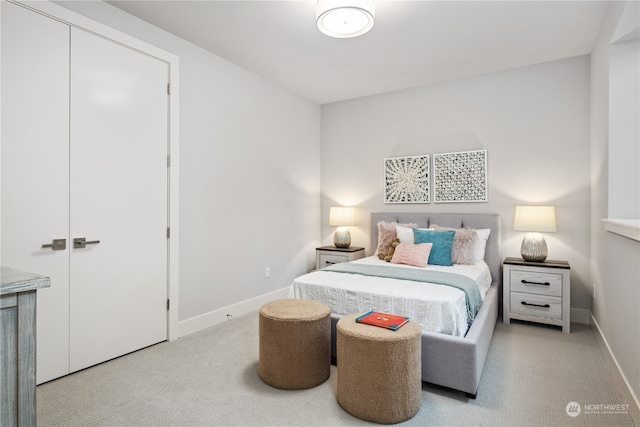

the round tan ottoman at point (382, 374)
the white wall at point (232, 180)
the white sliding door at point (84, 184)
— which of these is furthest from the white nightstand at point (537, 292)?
the white sliding door at point (84, 184)

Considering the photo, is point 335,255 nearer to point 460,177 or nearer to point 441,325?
point 460,177

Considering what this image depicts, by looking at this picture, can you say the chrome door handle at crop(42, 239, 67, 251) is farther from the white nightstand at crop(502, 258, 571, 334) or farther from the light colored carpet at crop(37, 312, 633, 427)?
the white nightstand at crop(502, 258, 571, 334)

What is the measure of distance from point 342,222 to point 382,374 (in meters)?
2.89

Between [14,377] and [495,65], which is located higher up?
[495,65]

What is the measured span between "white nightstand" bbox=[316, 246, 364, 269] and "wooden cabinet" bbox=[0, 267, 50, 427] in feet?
11.5

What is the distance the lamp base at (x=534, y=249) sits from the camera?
11.3 ft

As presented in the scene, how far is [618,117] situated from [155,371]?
3920 mm

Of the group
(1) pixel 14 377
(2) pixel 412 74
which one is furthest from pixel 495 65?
(1) pixel 14 377

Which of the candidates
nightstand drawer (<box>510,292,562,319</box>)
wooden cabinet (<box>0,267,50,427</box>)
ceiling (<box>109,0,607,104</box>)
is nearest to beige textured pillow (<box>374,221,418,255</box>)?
nightstand drawer (<box>510,292,562,319</box>)

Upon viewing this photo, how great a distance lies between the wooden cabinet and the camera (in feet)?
3.48

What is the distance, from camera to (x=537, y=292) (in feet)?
10.9

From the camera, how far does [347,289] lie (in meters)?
2.60

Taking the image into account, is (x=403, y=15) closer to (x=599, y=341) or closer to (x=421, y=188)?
(x=421, y=188)

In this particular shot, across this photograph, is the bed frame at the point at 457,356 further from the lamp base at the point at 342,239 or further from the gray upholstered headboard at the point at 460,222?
the lamp base at the point at 342,239
